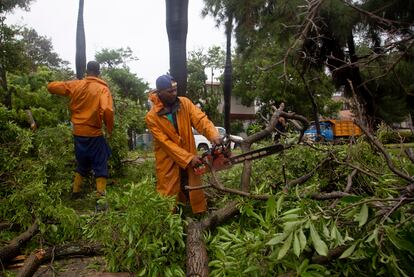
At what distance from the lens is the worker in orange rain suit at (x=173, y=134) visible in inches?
148

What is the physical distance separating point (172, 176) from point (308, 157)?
146cm

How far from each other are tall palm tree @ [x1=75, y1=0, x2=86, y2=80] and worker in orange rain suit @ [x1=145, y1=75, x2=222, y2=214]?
7171 millimetres

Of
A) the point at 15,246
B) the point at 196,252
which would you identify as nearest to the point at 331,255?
the point at 196,252

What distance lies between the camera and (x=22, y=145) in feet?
14.4

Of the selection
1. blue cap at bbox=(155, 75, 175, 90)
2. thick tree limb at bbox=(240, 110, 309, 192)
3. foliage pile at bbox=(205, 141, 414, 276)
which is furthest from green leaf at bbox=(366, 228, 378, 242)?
blue cap at bbox=(155, 75, 175, 90)

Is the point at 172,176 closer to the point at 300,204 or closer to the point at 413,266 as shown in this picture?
the point at 300,204

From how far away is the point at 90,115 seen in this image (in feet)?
16.1

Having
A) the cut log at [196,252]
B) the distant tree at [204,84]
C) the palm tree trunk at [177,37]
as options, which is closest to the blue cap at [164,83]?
the palm tree trunk at [177,37]

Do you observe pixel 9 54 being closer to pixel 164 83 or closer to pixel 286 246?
pixel 164 83

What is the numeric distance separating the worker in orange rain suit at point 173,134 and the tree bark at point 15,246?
47.3 inches

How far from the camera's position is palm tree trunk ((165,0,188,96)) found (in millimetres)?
5035

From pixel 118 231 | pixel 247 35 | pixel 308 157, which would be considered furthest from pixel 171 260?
pixel 247 35

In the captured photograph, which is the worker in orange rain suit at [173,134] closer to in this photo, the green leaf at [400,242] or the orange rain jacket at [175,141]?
the orange rain jacket at [175,141]

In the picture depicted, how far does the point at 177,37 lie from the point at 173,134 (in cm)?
180
